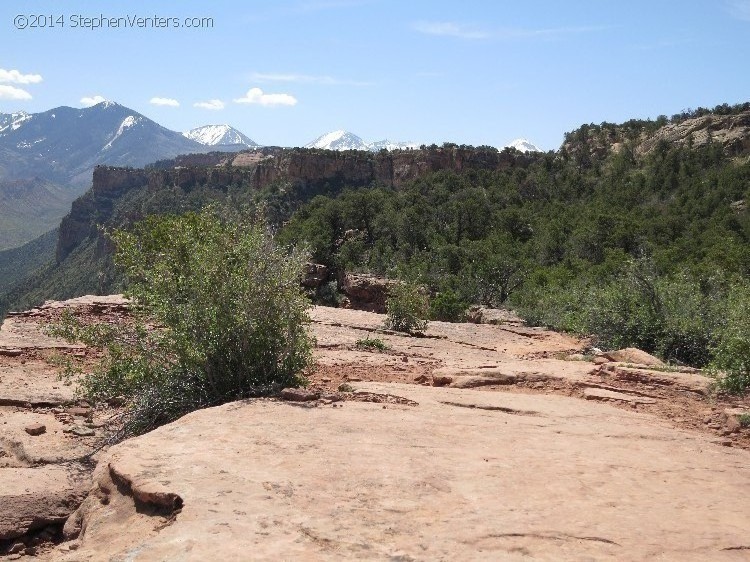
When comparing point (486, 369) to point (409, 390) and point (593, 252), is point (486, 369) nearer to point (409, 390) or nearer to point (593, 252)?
point (409, 390)

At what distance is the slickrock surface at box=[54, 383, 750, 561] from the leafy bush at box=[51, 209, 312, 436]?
925 millimetres

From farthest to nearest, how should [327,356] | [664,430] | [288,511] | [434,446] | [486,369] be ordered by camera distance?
[327,356], [486,369], [664,430], [434,446], [288,511]

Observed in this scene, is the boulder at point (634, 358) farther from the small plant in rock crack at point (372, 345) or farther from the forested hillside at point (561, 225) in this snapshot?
the small plant in rock crack at point (372, 345)

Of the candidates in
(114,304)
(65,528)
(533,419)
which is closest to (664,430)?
(533,419)

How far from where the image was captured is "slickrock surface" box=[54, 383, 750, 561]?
141 inches

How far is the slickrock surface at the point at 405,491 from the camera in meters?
3.58

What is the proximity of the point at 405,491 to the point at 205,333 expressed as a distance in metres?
3.28

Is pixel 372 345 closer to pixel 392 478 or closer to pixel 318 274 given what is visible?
pixel 392 478

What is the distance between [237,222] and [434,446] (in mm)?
3928

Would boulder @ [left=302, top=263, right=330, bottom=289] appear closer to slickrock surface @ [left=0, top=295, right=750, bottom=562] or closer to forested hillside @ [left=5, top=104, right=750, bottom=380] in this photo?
forested hillside @ [left=5, top=104, right=750, bottom=380]

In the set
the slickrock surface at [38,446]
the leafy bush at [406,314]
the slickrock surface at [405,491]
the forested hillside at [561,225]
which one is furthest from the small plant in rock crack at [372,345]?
the slickrock surface at [405,491]

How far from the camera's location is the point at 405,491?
4.29 m

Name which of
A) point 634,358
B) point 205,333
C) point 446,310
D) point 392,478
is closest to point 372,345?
point 634,358

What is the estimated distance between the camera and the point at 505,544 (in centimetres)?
363
